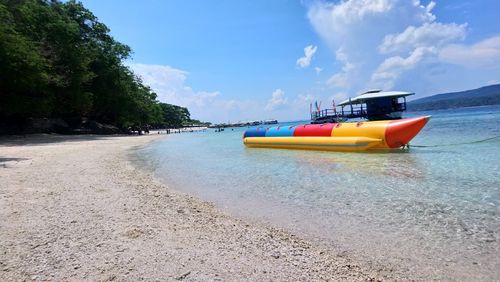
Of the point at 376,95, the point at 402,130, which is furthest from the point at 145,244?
the point at 376,95

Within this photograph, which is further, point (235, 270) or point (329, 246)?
point (329, 246)

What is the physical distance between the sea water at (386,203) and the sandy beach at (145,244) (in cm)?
48

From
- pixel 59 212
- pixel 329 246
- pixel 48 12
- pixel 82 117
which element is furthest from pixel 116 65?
pixel 329 246

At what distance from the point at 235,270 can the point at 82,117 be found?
1474 inches

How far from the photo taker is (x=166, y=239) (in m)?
3.85

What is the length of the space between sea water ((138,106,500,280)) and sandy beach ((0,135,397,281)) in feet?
1.57

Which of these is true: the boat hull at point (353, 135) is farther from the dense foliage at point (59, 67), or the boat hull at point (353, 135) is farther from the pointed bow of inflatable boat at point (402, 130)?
the dense foliage at point (59, 67)

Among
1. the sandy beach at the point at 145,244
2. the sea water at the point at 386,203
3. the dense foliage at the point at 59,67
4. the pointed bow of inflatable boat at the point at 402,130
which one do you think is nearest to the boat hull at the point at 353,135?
the pointed bow of inflatable boat at the point at 402,130

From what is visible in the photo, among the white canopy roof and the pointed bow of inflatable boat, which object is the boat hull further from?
the white canopy roof

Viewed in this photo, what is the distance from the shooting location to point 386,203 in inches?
215

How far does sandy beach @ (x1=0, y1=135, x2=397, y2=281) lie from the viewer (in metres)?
3.00

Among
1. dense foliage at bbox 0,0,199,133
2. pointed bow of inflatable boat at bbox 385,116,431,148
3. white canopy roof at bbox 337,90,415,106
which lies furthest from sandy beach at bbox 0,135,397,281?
white canopy roof at bbox 337,90,415,106

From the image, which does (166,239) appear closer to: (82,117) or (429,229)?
(429,229)

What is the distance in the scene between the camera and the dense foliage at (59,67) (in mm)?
20719
